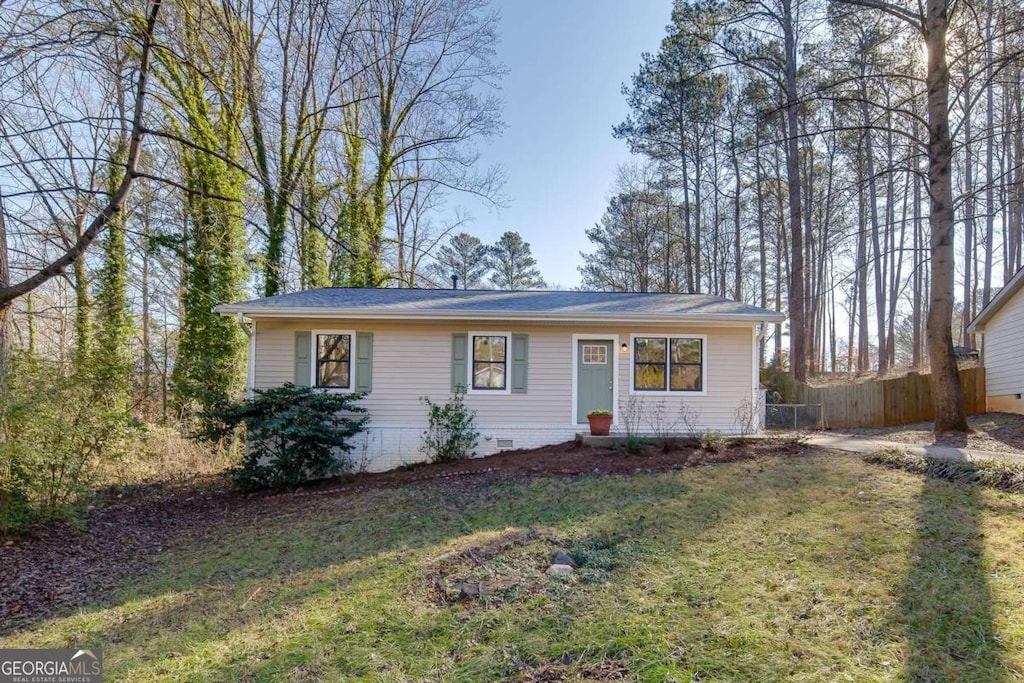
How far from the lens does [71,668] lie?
3.07m

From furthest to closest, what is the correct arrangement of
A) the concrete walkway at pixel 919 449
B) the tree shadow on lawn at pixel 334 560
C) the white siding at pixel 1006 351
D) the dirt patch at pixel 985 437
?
the white siding at pixel 1006 351 < the dirt patch at pixel 985 437 < the concrete walkway at pixel 919 449 < the tree shadow on lawn at pixel 334 560

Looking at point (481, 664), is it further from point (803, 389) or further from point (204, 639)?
point (803, 389)

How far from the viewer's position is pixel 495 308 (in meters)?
9.09

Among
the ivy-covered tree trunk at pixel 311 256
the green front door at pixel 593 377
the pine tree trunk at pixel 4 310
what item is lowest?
the green front door at pixel 593 377

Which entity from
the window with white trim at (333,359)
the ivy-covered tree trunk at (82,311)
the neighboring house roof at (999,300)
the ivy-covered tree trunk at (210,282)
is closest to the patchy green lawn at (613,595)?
the window with white trim at (333,359)

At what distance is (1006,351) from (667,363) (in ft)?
28.6

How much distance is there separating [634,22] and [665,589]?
12.9m

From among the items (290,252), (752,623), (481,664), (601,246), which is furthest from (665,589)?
(601,246)

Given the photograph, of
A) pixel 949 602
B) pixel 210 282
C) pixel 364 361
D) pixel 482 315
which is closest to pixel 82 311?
pixel 210 282

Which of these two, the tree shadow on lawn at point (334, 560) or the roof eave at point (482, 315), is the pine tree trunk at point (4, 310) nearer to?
the tree shadow on lawn at point (334, 560)

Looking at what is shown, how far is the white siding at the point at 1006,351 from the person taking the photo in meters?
11.0

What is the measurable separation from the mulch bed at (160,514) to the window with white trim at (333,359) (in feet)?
5.92

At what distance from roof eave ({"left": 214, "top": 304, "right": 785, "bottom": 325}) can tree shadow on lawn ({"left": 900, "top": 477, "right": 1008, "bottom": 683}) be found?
4.51 meters

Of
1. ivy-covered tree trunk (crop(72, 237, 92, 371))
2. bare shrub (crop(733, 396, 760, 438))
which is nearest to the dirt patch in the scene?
bare shrub (crop(733, 396, 760, 438))
